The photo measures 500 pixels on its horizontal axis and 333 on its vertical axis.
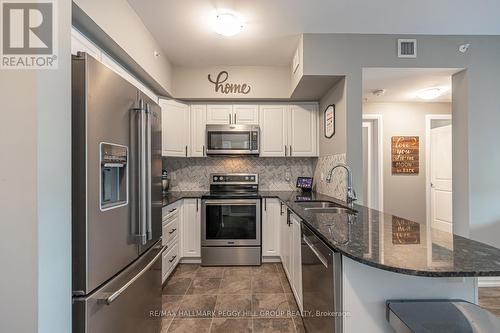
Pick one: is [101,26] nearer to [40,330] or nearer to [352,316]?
[40,330]

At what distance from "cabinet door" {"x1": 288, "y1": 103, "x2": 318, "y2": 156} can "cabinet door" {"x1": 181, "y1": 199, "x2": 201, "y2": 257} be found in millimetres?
1548

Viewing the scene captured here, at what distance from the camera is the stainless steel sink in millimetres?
2293

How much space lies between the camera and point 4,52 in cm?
85

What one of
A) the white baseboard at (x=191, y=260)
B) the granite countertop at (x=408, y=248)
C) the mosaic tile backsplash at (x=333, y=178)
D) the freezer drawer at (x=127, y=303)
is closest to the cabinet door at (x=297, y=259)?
the granite countertop at (x=408, y=248)

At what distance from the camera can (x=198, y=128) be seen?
357cm

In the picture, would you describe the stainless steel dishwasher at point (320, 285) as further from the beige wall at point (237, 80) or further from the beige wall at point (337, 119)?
the beige wall at point (237, 80)

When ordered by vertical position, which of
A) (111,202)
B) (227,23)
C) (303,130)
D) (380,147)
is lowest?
(111,202)

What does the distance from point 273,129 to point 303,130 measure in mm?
426

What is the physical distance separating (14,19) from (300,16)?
6.64 ft

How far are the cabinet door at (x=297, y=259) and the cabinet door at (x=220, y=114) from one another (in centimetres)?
179

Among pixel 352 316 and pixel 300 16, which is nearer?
pixel 352 316

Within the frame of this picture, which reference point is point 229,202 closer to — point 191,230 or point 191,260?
point 191,230

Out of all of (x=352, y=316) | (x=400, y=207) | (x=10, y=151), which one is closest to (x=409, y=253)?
(x=352, y=316)

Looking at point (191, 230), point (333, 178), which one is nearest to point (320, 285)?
point (333, 178)
